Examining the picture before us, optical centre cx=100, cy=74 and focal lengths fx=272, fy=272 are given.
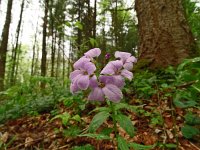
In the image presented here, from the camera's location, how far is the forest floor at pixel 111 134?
2242 mm

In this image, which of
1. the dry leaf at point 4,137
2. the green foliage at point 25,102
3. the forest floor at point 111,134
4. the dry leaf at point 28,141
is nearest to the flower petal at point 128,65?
the forest floor at point 111,134

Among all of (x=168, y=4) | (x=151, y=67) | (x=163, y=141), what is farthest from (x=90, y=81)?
(x=168, y=4)

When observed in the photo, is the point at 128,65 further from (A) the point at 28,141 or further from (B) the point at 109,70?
(A) the point at 28,141

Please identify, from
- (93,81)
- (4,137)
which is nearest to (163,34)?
(4,137)

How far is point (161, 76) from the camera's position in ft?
10.8

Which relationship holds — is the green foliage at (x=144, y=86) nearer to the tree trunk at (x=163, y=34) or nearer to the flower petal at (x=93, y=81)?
the tree trunk at (x=163, y=34)

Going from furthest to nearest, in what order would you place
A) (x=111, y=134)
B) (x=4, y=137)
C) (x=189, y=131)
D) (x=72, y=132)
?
(x=4, y=137) → (x=111, y=134) → (x=72, y=132) → (x=189, y=131)

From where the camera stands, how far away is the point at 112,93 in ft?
3.99

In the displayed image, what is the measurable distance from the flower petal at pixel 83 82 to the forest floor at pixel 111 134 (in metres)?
1.00

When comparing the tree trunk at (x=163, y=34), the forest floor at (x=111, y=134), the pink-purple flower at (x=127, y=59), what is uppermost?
the tree trunk at (x=163, y=34)

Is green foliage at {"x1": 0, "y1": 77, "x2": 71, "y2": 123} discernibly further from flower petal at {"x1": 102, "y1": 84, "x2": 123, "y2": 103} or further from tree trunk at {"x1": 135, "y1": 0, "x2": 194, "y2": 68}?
flower petal at {"x1": 102, "y1": 84, "x2": 123, "y2": 103}

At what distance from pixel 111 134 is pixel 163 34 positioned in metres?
1.88

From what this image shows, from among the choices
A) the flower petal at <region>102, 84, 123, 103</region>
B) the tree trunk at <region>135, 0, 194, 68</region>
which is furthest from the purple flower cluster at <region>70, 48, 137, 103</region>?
the tree trunk at <region>135, 0, 194, 68</region>

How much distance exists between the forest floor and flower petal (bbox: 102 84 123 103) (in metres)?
0.91
